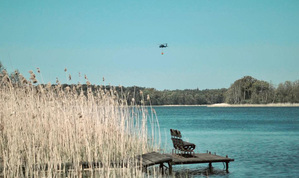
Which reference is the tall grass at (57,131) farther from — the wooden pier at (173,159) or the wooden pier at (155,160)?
the wooden pier at (173,159)

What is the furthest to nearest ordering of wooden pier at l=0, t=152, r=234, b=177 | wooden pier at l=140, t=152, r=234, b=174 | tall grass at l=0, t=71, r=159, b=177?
→ 1. wooden pier at l=140, t=152, r=234, b=174
2. wooden pier at l=0, t=152, r=234, b=177
3. tall grass at l=0, t=71, r=159, b=177

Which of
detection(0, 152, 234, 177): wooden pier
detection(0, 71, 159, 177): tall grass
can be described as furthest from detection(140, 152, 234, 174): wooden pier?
detection(0, 71, 159, 177): tall grass

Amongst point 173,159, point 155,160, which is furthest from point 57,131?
point 173,159

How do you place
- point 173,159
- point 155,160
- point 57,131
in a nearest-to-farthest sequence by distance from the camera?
point 155,160, point 57,131, point 173,159

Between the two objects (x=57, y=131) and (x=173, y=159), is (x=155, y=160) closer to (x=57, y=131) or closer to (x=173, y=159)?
(x=173, y=159)

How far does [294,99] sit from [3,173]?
95084mm

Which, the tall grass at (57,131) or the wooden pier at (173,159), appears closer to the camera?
the tall grass at (57,131)

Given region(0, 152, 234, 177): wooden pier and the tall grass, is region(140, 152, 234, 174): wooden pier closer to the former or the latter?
region(0, 152, 234, 177): wooden pier

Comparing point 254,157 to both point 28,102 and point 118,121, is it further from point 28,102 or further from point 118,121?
point 28,102

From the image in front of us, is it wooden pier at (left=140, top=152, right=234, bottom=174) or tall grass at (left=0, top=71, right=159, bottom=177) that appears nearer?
tall grass at (left=0, top=71, right=159, bottom=177)

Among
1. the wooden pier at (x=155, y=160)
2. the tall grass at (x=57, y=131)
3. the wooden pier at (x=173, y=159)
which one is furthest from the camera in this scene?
the wooden pier at (x=173, y=159)

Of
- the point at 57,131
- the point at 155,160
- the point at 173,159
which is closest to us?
the point at 155,160

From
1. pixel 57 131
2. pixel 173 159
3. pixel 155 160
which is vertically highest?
pixel 57 131

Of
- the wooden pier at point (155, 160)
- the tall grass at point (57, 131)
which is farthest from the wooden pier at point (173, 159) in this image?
the tall grass at point (57, 131)
